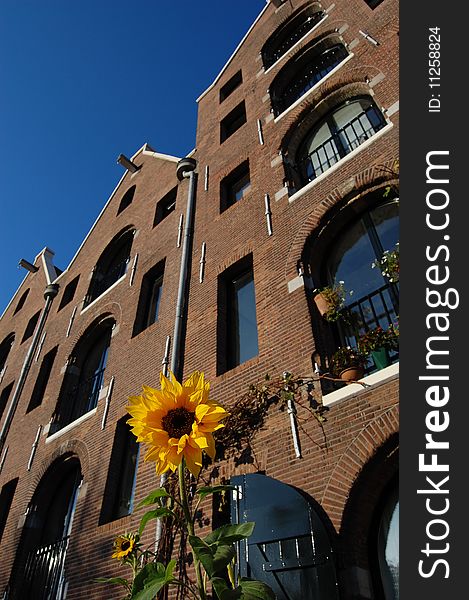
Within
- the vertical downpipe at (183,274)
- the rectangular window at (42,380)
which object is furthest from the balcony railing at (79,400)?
the vertical downpipe at (183,274)

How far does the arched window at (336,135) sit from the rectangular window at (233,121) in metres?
3.88

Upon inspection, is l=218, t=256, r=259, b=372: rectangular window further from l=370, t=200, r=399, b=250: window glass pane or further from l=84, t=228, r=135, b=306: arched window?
l=84, t=228, r=135, b=306: arched window

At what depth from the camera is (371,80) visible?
29.0 ft

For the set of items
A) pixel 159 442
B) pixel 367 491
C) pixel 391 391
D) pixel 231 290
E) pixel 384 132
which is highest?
pixel 384 132

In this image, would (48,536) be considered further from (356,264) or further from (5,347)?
(5,347)

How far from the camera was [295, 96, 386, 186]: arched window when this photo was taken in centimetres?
884

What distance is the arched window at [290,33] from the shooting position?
13.2 metres

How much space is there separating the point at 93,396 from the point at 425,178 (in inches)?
407

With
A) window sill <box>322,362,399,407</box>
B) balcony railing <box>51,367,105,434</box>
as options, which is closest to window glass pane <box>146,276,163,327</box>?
balcony railing <box>51,367,105,434</box>

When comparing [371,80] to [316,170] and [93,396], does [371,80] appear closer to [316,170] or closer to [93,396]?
[316,170]

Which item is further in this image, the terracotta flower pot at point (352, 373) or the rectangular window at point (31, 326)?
the rectangular window at point (31, 326)

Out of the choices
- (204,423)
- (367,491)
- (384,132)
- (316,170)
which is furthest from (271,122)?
(204,423)

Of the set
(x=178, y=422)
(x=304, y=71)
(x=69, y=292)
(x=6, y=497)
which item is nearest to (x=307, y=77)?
(x=304, y=71)

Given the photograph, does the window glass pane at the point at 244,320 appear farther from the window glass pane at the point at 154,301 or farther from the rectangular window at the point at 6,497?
the rectangular window at the point at 6,497
